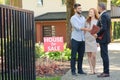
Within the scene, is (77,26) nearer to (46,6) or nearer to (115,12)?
(46,6)

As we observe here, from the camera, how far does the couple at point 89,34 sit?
1065 cm

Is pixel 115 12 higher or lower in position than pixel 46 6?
lower

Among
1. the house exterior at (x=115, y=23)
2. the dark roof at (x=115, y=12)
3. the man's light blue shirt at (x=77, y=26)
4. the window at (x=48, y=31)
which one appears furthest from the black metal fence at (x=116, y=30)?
the man's light blue shirt at (x=77, y=26)

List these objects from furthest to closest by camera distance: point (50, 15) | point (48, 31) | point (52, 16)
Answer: point (48, 31)
point (50, 15)
point (52, 16)

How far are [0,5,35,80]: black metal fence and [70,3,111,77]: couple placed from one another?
367 cm

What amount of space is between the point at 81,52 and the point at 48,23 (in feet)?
100.0

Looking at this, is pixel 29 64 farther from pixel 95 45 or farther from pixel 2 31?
pixel 95 45

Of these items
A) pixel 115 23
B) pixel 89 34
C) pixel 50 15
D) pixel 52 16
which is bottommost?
pixel 89 34

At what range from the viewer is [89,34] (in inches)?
448

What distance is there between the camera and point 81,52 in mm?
11438

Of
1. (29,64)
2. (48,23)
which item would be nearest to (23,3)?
(48,23)

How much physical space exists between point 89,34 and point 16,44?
555 cm

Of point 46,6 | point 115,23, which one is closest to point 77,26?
point 46,6

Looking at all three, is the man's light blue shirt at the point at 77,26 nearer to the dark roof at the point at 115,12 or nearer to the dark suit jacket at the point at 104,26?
the dark suit jacket at the point at 104,26
